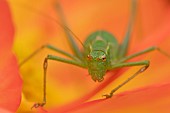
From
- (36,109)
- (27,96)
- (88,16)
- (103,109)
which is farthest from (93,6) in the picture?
(103,109)

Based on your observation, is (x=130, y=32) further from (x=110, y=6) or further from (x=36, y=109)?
(x=36, y=109)

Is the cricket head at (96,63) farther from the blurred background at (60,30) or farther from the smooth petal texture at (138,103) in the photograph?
the smooth petal texture at (138,103)

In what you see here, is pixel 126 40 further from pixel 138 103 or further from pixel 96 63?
pixel 138 103

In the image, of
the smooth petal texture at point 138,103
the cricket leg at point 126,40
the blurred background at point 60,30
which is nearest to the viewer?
the smooth petal texture at point 138,103

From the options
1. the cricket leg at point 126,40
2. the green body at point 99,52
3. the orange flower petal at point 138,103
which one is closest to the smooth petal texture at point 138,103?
the orange flower petal at point 138,103

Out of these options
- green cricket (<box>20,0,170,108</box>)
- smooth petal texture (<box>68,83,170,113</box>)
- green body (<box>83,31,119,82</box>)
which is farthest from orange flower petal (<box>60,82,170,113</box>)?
green body (<box>83,31,119,82</box>)

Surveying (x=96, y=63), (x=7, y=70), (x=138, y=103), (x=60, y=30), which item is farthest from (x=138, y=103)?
(x=60, y=30)

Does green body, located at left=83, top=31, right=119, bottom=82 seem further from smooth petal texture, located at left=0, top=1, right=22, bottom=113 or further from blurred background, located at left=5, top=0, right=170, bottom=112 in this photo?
smooth petal texture, located at left=0, top=1, right=22, bottom=113
